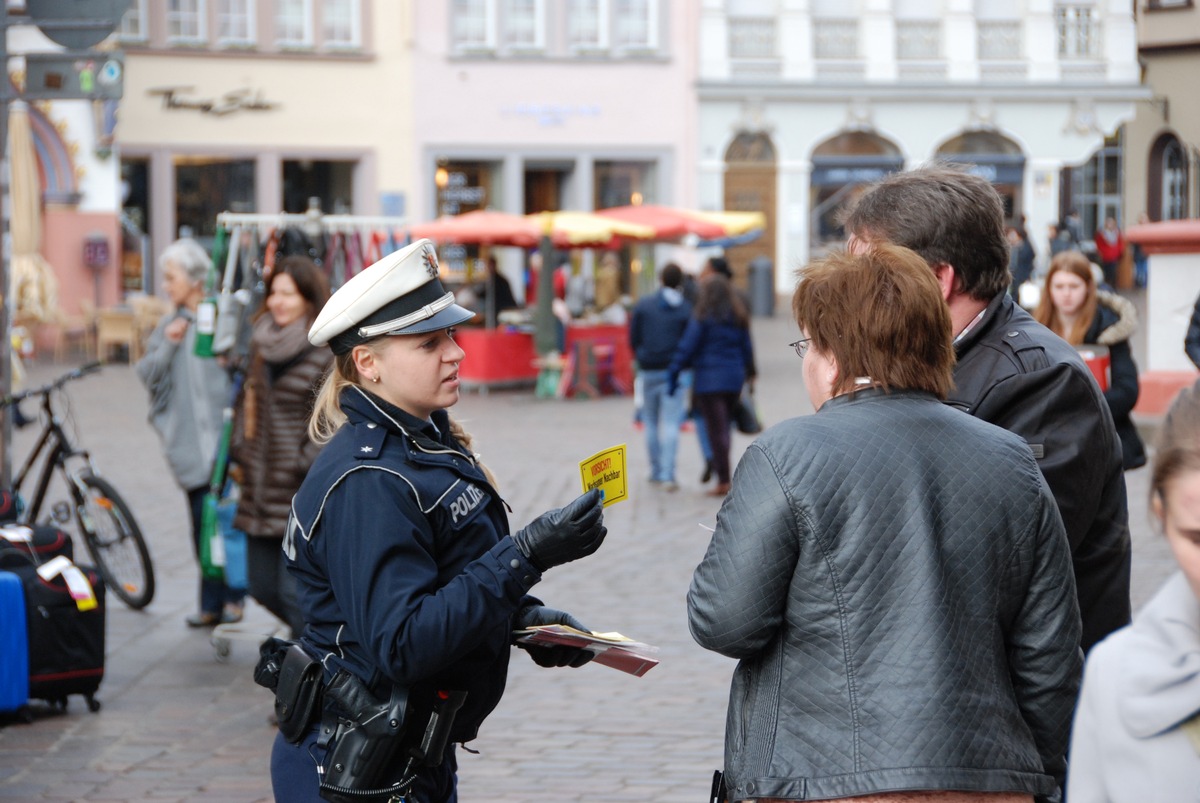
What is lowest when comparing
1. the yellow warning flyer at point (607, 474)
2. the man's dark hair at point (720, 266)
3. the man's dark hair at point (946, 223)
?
the yellow warning flyer at point (607, 474)

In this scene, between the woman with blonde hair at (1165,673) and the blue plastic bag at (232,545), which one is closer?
the woman with blonde hair at (1165,673)

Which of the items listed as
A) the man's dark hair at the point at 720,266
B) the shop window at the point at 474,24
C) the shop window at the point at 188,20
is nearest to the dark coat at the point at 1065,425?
the man's dark hair at the point at 720,266

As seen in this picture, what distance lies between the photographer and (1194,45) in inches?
563

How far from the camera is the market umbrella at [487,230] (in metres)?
22.3

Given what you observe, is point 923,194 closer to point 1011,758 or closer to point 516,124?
point 1011,758

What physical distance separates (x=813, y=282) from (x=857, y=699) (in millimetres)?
672

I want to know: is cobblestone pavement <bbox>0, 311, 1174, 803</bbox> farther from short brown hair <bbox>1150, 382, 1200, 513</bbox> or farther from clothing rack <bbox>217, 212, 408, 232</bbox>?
clothing rack <bbox>217, 212, 408, 232</bbox>

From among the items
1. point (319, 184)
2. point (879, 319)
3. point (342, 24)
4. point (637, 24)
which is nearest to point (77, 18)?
point (879, 319)

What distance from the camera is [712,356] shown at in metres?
12.5

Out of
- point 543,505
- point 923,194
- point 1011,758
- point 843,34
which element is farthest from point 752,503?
point 843,34

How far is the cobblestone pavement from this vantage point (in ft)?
18.5

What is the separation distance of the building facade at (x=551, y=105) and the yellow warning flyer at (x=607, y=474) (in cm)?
3000

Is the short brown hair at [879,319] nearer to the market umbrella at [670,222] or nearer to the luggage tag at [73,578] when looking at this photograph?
the luggage tag at [73,578]

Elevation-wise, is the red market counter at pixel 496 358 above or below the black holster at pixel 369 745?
below
